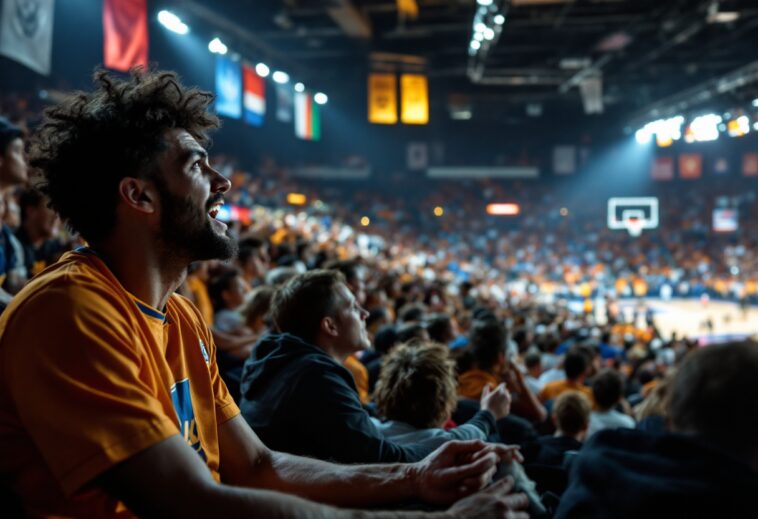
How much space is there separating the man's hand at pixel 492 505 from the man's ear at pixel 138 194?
948 millimetres

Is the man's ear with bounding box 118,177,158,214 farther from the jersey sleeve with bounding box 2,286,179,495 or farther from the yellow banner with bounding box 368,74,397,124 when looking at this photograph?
the yellow banner with bounding box 368,74,397,124

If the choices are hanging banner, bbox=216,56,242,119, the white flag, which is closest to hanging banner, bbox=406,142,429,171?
hanging banner, bbox=216,56,242,119

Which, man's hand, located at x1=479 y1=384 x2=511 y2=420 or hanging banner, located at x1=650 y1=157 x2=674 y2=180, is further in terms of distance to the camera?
hanging banner, located at x1=650 y1=157 x2=674 y2=180

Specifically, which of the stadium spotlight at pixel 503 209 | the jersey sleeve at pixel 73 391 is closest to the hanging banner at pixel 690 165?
the stadium spotlight at pixel 503 209

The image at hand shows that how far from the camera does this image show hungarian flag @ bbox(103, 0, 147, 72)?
8922 mm

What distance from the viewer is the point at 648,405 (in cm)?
326

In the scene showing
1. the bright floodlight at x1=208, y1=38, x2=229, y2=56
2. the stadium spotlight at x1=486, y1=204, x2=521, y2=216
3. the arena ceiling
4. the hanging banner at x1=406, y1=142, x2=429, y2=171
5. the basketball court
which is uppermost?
the arena ceiling

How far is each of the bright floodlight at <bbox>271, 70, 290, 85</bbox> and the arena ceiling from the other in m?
0.58

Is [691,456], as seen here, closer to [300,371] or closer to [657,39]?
[300,371]

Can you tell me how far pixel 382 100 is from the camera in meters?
17.8

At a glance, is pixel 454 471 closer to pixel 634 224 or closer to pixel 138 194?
pixel 138 194

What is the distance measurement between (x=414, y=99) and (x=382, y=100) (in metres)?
0.91

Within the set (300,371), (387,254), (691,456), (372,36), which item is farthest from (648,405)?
(372,36)

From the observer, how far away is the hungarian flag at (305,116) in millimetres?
18906
